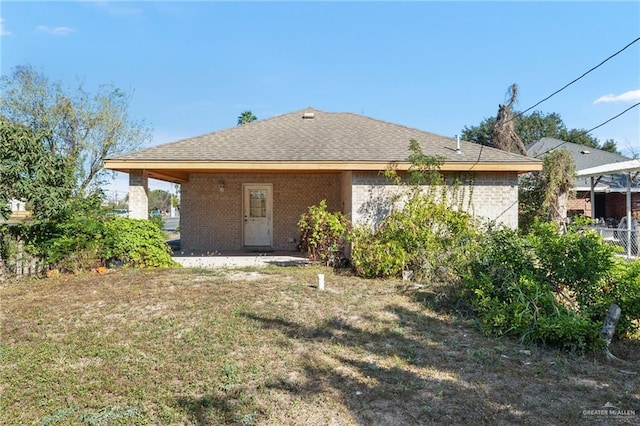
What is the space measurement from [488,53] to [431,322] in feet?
26.5

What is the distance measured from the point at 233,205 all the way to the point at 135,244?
4268mm

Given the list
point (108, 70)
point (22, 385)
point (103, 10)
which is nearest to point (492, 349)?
→ point (22, 385)

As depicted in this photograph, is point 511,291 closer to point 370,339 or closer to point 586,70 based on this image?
point 370,339

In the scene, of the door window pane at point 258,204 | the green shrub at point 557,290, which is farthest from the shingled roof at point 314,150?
the green shrub at point 557,290

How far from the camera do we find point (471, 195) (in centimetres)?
974

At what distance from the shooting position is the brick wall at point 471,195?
962cm

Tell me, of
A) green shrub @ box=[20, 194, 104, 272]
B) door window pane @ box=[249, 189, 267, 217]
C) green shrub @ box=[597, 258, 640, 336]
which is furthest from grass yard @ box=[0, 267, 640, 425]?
door window pane @ box=[249, 189, 267, 217]

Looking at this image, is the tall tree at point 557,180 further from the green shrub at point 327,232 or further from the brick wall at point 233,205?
the green shrub at point 327,232

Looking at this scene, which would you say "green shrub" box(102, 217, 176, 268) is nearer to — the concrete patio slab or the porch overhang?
the concrete patio slab

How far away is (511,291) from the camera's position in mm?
5383

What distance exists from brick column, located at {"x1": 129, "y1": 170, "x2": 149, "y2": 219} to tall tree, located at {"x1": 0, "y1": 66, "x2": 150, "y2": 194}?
36.1ft

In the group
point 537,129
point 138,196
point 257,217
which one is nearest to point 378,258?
point 257,217

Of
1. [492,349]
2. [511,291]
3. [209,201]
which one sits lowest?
[492,349]

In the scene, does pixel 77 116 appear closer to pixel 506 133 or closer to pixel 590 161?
pixel 506 133
